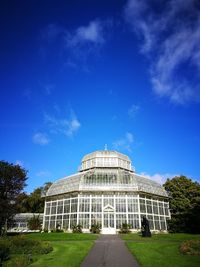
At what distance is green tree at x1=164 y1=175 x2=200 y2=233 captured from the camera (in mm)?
43588

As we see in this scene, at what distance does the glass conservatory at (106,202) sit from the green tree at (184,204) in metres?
2.17

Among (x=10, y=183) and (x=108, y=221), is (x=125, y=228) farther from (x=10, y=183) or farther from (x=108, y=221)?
(x=10, y=183)

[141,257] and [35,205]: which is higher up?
[35,205]

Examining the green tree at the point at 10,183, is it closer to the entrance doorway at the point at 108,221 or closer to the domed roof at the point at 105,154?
the entrance doorway at the point at 108,221

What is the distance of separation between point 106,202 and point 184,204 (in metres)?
16.5

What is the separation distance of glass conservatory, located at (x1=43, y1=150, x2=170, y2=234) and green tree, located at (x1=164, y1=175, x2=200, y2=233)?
7.10 ft

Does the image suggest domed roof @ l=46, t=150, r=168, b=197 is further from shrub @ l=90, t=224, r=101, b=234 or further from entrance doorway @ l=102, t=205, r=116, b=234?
shrub @ l=90, t=224, r=101, b=234

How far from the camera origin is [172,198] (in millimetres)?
50938

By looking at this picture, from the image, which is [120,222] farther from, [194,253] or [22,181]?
[194,253]

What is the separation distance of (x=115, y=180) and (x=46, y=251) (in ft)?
93.4

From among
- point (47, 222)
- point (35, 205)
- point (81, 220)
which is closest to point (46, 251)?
point (81, 220)

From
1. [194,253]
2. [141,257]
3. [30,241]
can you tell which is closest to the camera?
[141,257]

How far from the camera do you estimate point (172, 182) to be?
53031mm

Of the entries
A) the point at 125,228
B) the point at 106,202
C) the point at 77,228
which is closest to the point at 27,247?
the point at 77,228
